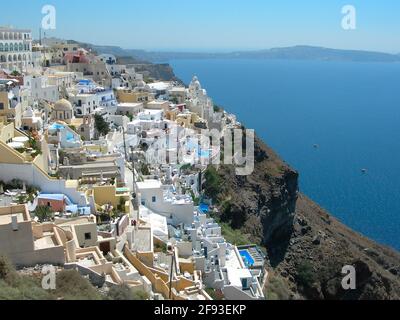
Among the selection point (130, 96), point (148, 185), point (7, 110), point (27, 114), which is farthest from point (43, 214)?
point (130, 96)

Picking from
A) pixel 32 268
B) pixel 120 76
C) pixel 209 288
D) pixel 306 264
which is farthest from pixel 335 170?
pixel 32 268

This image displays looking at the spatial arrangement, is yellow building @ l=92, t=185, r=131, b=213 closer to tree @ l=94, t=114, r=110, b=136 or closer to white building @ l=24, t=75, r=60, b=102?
tree @ l=94, t=114, r=110, b=136

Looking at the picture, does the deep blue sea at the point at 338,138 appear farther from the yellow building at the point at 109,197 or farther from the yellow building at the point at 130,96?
the yellow building at the point at 109,197

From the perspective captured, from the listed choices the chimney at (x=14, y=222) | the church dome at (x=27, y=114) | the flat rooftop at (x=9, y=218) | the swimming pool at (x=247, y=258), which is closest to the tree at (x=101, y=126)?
the church dome at (x=27, y=114)

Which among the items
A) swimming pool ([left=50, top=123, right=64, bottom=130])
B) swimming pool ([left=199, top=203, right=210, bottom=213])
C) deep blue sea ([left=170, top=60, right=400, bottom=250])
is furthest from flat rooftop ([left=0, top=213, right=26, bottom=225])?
deep blue sea ([left=170, top=60, right=400, bottom=250])

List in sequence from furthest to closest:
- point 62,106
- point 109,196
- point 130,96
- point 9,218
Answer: point 130,96 < point 62,106 < point 109,196 < point 9,218

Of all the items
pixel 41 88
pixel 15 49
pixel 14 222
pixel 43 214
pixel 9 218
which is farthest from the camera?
pixel 15 49

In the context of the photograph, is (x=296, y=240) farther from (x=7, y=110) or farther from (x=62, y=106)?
(x=7, y=110)
